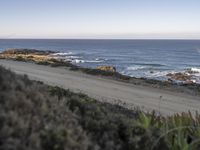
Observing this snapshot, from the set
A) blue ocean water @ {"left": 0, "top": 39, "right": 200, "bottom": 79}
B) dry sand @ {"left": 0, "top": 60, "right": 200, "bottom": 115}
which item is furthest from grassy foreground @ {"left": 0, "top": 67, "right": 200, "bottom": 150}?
blue ocean water @ {"left": 0, "top": 39, "right": 200, "bottom": 79}

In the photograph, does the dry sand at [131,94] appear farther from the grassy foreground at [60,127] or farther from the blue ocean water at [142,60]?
the blue ocean water at [142,60]

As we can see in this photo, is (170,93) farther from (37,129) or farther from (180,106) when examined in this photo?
(37,129)

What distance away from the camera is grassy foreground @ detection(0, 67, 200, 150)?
368cm

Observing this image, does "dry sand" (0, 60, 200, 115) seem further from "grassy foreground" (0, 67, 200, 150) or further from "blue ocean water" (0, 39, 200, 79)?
"blue ocean water" (0, 39, 200, 79)

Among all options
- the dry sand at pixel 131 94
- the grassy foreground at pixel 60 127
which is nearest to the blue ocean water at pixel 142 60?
the dry sand at pixel 131 94

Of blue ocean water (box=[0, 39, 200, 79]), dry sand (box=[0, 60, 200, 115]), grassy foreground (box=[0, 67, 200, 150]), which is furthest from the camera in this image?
blue ocean water (box=[0, 39, 200, 79])

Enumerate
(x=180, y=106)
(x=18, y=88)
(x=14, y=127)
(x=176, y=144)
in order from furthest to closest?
(x=180, y=106) < (x=176, y=144) < (x=18, y=88) < (x=14, y=127)

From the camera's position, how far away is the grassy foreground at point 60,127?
3680 mm

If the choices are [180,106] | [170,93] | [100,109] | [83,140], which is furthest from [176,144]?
[170,93]

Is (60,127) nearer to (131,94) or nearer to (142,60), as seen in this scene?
(131,94)

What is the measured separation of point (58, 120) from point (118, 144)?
81 centimetres

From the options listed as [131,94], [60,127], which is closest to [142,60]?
[131,94]

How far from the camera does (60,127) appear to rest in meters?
3.96

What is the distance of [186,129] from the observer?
644 cm
